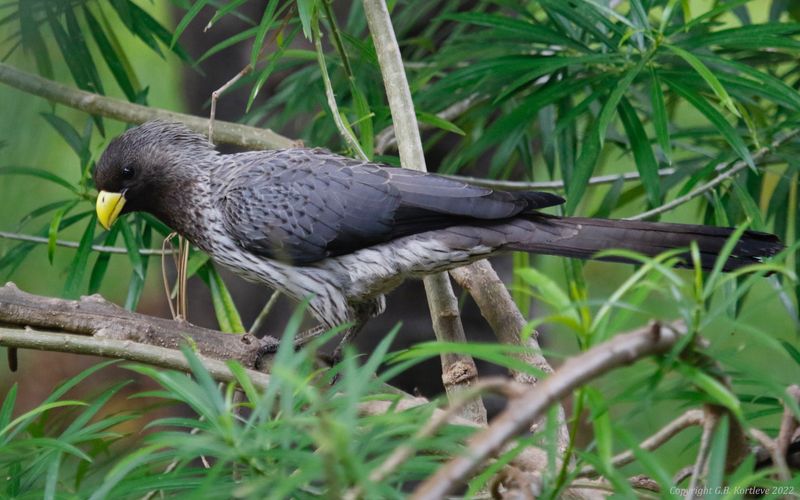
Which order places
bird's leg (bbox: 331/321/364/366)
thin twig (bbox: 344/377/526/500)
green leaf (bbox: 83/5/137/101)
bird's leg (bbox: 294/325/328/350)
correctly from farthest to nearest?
bird's leg (bbox: 294/325/328/350) → bird's leg (bbox: 331/321/364/366) → green leaf (bbox: 83/5/137/101) → thin twig (bbox: 344/377/526/500)

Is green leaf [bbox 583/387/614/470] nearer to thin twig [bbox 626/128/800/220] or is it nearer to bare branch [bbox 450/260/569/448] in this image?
bare branch [bbox 450/260/569/448]

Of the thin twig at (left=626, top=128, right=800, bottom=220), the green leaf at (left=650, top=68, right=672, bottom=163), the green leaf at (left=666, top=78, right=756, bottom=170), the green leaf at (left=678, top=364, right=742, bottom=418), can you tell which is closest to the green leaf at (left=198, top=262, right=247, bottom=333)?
the thin twig at (left=626, top=128, right=800, bottom=220)

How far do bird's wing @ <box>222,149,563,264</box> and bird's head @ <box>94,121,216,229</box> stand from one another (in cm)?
27

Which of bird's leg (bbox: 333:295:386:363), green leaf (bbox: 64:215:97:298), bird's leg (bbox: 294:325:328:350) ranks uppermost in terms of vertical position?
green leaf (bbox: 64:215:97:298)

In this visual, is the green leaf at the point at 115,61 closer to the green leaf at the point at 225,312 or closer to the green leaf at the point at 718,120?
the green leaf at the point at 225,312

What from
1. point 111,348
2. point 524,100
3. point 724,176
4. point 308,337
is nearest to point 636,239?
point 724,176

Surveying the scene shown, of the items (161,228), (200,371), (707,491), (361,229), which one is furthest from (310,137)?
(707,491)

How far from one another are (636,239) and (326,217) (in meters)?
1.09

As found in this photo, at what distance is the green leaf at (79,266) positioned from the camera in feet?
11.1

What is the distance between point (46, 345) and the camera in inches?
97.7

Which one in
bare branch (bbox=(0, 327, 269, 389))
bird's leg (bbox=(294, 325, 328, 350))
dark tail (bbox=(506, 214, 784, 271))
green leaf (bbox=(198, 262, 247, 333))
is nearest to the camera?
bare branch (bbox=(0, 327, 269, 389))

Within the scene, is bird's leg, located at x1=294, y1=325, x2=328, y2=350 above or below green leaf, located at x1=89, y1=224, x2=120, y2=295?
below

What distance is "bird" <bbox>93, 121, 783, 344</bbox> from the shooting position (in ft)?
9.88

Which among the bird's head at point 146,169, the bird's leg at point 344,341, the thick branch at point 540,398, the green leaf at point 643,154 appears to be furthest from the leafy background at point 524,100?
the bird's leg at point 344,341
